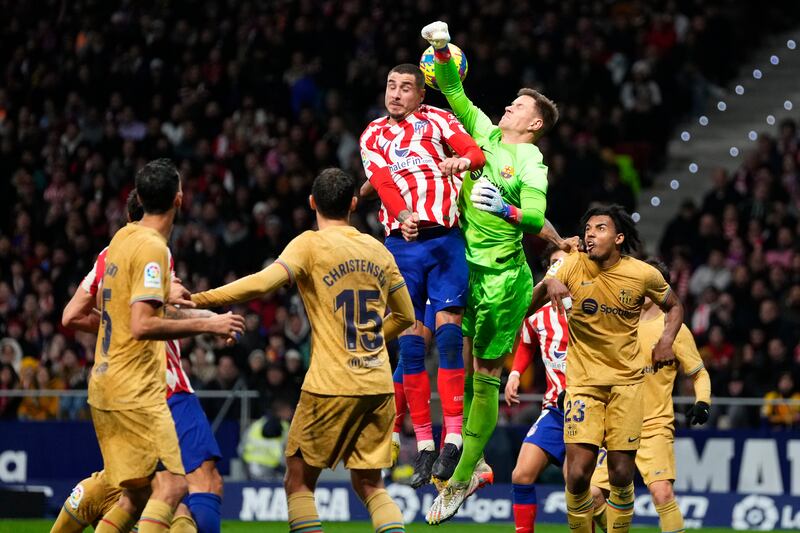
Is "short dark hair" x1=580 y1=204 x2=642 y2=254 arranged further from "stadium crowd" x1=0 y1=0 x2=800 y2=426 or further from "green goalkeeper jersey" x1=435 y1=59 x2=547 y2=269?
"stadium crowd" x1=0 y1=0 x2=800 y2=426

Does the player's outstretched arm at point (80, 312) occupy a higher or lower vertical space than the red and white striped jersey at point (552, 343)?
higher

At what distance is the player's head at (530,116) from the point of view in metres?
10.4

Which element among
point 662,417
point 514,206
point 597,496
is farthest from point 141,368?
point 597,496

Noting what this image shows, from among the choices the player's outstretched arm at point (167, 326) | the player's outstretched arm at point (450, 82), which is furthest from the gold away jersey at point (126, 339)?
the player's outstretched arm at point (450, 82)

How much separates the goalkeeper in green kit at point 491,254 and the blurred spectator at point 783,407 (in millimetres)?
6398

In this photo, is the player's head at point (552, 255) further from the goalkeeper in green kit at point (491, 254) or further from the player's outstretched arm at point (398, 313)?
the player's outstretched arm at point (398, 313)

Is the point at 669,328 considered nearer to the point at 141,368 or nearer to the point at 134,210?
the point at 134,210

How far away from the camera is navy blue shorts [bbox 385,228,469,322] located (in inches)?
396

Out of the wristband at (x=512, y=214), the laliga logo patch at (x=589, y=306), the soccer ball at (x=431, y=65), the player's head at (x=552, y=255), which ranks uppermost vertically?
the soccer ball at (x=431, y=65)

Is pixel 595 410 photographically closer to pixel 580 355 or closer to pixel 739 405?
pixel 580 355

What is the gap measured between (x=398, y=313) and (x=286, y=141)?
12.7m

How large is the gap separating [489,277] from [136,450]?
319 centimetres

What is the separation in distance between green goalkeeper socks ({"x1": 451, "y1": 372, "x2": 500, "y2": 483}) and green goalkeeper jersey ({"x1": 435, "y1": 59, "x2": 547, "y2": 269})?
0.87 m

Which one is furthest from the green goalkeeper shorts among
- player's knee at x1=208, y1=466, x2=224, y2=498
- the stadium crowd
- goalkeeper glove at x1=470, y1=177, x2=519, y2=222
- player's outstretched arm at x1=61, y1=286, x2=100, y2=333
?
the stadium crowd
